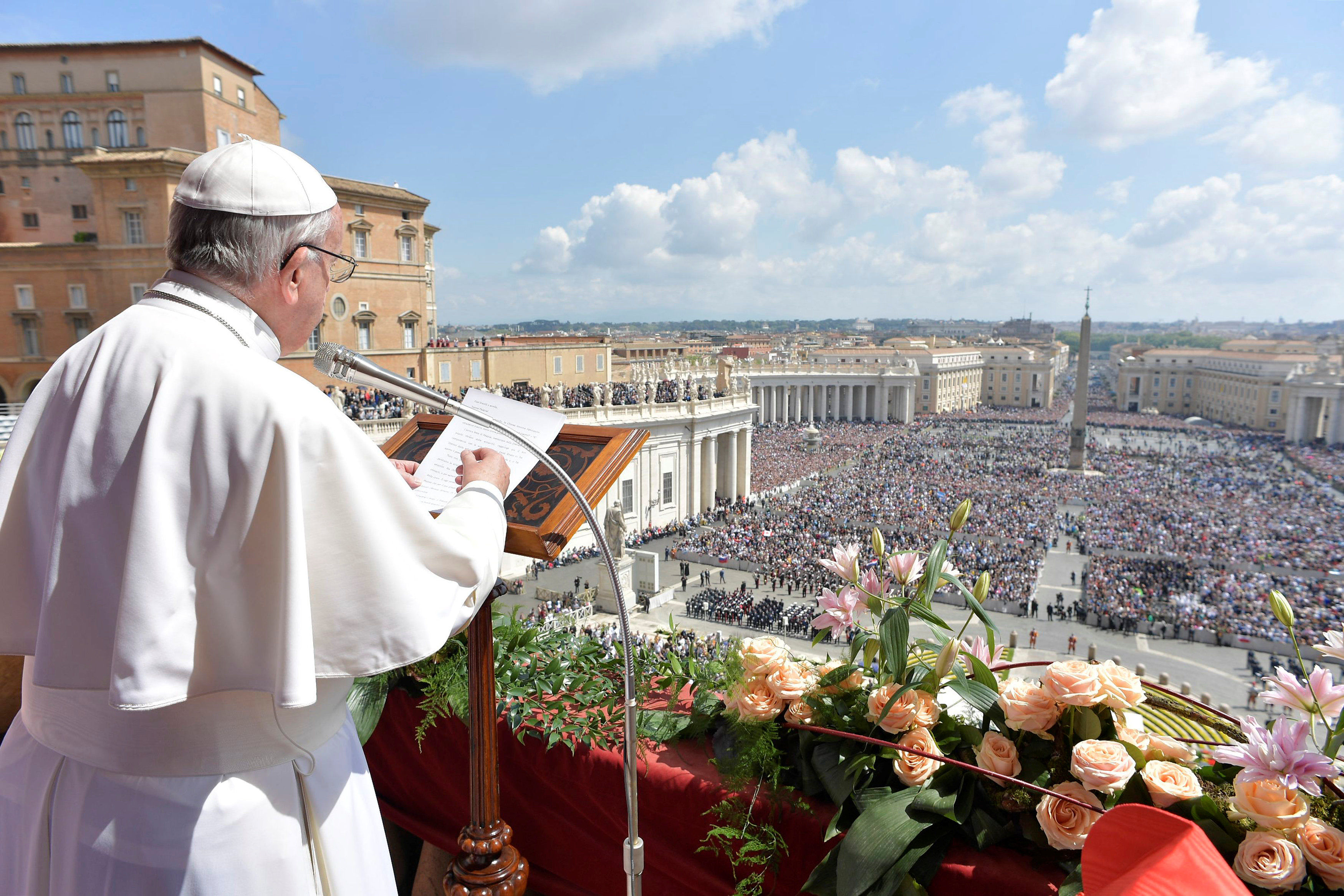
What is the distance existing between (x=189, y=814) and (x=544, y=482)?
1.44m

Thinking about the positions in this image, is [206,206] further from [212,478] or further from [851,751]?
[851,751]

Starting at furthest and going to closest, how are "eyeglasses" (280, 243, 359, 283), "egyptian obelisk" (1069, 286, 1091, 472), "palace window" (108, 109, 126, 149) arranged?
"egyptian obelisk" (1069, 286, 1091, 472), "palace window" (108, 109, 126, 149), "eyeglasses" (280, 243, 359, 283)

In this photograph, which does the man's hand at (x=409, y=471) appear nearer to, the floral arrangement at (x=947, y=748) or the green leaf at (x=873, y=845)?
the floral arrangement at (x=947, y=748)

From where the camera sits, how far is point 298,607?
153cm

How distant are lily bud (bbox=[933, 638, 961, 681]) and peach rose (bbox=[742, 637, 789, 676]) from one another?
1.91 feet

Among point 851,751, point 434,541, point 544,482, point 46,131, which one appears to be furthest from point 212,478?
point 46,131

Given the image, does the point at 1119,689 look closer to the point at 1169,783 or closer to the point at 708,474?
the point at 1169,783

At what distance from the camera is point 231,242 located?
1.76 metres

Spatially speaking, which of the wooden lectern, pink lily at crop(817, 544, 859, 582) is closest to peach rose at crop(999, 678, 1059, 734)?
pink lily at crop(817, 544, 859, 582)

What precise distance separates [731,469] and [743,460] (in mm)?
1106

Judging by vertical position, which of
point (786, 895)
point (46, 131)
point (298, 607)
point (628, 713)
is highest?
point (46, 131)

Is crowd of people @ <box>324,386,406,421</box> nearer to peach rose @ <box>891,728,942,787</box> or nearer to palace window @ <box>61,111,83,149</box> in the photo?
palace window @ <box>61,111,83,149</box>

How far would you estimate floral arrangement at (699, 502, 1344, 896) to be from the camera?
6.45 ft

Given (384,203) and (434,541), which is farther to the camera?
(384,203)
